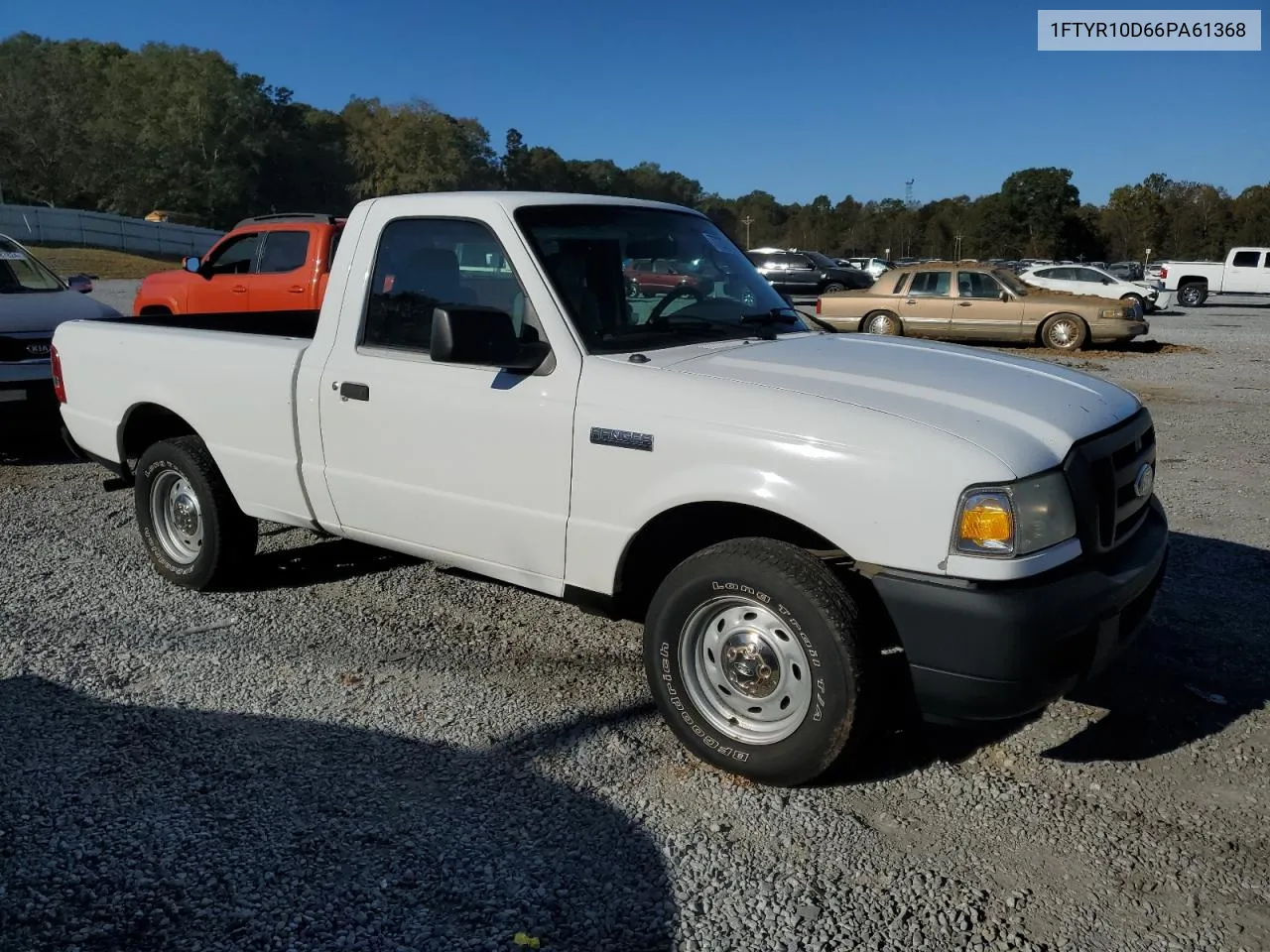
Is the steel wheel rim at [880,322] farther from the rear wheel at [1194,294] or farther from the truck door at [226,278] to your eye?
the rear wheel at [1194,294]

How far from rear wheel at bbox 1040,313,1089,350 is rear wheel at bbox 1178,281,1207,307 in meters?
19.2

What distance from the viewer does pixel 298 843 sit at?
3.12m

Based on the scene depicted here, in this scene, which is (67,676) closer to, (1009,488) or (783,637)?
(783,637)

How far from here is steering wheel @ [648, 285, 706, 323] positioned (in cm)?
410

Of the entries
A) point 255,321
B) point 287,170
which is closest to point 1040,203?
point 287,170

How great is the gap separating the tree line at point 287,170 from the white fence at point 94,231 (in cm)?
1899

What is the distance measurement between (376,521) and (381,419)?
463mm

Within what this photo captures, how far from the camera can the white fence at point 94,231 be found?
43.3 m

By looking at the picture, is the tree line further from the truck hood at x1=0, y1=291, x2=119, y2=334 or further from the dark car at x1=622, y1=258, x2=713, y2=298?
the dark car at x1=622, y1=258, x2=713, y2=298

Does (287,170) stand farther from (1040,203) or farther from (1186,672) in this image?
(1186,672)

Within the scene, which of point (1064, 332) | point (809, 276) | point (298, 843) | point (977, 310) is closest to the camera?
point (298, 843)

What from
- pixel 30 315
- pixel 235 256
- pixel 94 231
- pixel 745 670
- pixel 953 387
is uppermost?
pixel 94 231

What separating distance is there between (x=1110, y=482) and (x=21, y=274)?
31.4 feet

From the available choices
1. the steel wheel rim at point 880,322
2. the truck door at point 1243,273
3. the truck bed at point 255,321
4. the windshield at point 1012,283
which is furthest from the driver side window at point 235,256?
the truck door at point 1243,273
